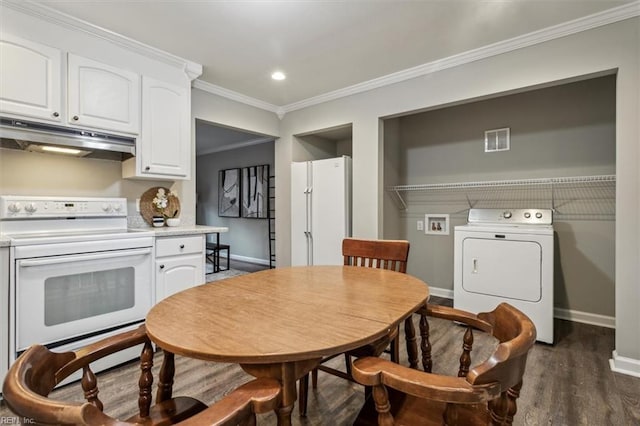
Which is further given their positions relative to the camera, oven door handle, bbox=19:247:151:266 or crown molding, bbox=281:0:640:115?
crown molding, bbox=281:0:640:115

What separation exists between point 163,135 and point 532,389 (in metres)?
3.31

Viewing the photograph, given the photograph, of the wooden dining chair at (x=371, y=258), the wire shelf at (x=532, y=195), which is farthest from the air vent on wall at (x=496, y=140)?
the wooden dining chair at (x=371, y=258)

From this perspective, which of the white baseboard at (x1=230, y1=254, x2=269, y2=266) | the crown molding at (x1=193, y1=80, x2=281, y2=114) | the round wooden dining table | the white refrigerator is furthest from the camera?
the white baseboard at (x1=230, y1=254, x2=269, y2=266)

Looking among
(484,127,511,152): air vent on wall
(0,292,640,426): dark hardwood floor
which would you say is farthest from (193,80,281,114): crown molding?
(0,292,640,426): dark hardwood floor

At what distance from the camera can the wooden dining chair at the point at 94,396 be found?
0.55m

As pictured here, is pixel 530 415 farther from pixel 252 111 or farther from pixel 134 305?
pixel 252 111

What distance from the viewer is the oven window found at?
2.01 meters

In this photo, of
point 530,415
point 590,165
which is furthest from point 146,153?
point 590,165

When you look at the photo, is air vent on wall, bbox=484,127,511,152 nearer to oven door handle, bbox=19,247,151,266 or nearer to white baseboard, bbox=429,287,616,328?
white baseboard, bbox=429,287,616,328

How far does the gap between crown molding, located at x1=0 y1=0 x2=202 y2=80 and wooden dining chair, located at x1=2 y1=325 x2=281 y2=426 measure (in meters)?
2.37

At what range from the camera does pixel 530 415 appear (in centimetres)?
175

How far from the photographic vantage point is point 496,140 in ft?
11.6

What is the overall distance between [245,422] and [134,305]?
2026mm

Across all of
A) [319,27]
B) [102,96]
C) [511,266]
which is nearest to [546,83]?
[511,266]
